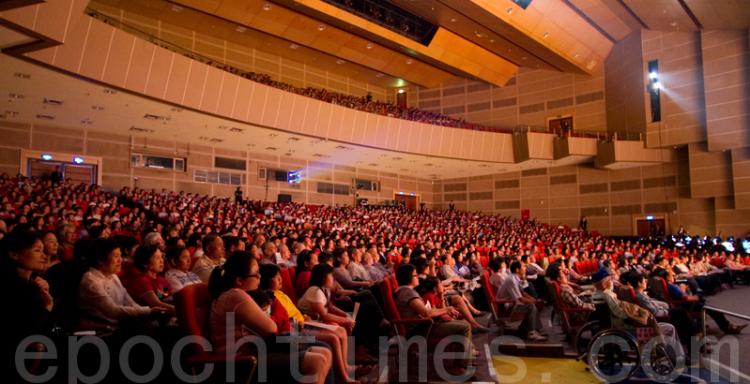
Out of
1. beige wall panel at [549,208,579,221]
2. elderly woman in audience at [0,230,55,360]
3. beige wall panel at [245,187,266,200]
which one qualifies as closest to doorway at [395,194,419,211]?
beige wall panel at [549,208,579,221]

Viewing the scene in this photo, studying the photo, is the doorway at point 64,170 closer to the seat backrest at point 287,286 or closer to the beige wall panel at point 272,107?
the beige wall panel at point 272,107

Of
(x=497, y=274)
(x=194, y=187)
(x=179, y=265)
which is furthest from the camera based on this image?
(x=194, y=187)

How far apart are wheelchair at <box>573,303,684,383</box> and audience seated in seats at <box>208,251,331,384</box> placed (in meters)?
2.43

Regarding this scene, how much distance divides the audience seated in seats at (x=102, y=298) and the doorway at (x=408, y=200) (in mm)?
19947

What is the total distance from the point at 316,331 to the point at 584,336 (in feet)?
9.88

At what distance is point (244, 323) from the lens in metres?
2.56

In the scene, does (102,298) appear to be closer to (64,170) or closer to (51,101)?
(51,101)

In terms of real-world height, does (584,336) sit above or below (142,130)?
below

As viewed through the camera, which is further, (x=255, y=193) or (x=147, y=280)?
(x=255, y=193)

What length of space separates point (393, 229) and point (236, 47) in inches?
350

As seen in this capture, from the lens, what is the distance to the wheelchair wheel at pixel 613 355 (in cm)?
402

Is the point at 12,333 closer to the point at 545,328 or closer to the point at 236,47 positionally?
the point at 545,328

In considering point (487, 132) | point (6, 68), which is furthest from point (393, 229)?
point (6, 68)

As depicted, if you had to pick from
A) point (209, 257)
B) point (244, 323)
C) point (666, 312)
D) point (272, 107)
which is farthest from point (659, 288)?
point (272, 107)
